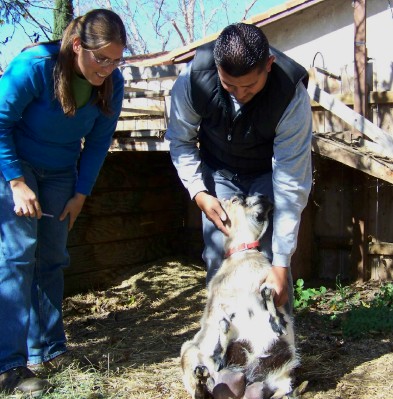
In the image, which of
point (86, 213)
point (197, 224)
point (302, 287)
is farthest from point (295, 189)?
point (197, 224)

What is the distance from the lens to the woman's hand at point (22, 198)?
3.18 metres

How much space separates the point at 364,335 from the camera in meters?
4.56

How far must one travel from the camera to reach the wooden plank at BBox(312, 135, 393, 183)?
4.95m

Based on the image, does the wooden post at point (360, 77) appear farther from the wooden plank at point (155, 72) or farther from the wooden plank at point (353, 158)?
the wooden plank at point (155, 72)

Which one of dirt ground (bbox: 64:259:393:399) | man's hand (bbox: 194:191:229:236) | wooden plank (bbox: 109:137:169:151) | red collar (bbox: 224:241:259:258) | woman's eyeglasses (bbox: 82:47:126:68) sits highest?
woman's eyeglasses (bbox: 82:47:126:68)

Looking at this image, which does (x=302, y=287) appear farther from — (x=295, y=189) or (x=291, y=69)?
(x=291, y=69)

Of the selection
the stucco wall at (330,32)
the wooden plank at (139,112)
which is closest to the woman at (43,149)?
the wooden plank at (139,112)

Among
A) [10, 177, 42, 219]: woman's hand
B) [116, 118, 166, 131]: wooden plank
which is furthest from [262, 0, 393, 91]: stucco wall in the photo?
[10, 177, 42, 219]: woman's hand

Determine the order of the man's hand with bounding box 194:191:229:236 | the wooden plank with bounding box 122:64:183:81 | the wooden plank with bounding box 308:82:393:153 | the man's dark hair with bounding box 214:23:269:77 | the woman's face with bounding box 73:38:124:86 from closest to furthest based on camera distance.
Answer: the man's dark hair with bounding box 214:23:269:77, the woman's face with bounding box 73:38:124:86, the man's hand with bounding box 194:191:229:236, the wooden plank with bounding box 308:82:393:153, the wooden plank with bounding box 122:64:183:81

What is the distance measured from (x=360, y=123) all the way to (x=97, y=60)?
9.76ft

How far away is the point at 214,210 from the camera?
3.40 metres

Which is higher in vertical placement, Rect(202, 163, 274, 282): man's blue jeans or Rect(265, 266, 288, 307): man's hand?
Rect(202, 163, 274, 282): man's blue jeans

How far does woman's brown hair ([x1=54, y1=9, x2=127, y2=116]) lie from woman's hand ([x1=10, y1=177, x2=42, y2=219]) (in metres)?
0.48

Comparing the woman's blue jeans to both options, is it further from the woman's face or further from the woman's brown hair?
the woman's face
